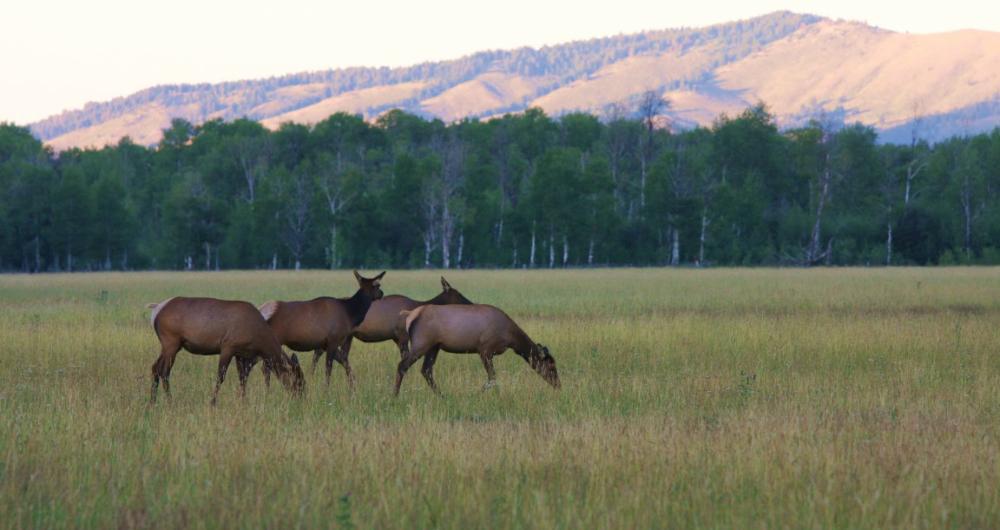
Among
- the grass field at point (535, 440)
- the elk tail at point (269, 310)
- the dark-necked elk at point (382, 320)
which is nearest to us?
the grass field at point (535, 440)

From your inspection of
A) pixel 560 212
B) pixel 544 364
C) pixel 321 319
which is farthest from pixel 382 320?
pixel 560 212

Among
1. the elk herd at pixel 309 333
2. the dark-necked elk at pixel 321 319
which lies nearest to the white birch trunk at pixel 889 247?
the elk herd at pixel 309 333

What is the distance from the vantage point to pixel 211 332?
42.5 ft

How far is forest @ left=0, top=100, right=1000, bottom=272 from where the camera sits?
83.1 meters

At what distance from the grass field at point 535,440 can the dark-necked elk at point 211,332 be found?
1.69 feet

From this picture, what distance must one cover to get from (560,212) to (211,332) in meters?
70.4

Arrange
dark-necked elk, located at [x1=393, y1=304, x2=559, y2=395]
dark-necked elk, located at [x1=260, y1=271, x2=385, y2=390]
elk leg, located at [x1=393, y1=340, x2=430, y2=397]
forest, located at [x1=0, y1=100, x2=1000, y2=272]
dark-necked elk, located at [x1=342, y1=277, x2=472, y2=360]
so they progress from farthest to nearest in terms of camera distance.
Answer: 1. forest, located at [x1=0, y1=100, x2=1000, y2=272]
2. dark-necked elk, located at [x1=342, y1=277, x2=472, y2=360]
3. dark-necked elk, located at [x1=260, y1=271, x2=385, y2=390]
4. dark-necked elk, located at [x1=393, y1=304, x2=559, y2=395]
5. elk leg, located at [x1=393, y1=340, x2=430, y2=397]

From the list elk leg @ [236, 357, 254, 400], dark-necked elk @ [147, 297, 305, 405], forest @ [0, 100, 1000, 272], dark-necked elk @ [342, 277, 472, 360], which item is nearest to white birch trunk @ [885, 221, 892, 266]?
forest @ [0, 100, 1000, 272]

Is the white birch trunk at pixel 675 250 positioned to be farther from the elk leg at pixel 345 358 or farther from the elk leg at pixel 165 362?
the elk leg at pixel 165 362

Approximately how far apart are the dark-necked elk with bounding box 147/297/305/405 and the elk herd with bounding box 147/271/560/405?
0.01 meters

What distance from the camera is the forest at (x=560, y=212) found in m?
83.1

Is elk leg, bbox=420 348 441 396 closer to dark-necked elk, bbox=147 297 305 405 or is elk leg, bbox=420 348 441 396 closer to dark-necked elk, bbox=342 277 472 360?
dark-necked elk, bbox=147 297 305 405

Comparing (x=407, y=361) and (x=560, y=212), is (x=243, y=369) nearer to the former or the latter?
(x=407, y=361)

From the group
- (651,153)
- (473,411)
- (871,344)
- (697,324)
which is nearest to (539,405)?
(473,411)
